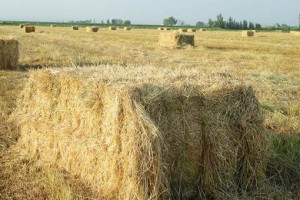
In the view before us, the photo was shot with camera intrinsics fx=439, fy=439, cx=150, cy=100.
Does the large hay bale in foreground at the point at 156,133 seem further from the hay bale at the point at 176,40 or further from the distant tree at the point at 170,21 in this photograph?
the distant tree at the point at 170,21

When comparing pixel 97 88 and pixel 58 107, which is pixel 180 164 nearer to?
pixel 97 88

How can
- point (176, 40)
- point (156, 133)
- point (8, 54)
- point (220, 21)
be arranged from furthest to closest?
point (220, 21), point (176, 40), point (8, 54), point (156, 133)

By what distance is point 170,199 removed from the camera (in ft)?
14.2

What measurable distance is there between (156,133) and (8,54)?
11.4 meters

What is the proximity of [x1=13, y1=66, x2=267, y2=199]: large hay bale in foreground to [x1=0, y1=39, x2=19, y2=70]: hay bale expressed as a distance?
9334 millimetres

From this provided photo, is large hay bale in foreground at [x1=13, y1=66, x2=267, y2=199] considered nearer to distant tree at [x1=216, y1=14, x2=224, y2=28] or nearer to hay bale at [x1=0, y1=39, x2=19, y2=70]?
hay bale at [x1=0, y1=39, x2=19, y2=70]

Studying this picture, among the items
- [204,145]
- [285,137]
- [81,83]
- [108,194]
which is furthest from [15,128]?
[285,137]

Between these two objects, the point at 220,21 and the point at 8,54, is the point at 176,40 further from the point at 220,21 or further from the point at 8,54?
the point at 220,21

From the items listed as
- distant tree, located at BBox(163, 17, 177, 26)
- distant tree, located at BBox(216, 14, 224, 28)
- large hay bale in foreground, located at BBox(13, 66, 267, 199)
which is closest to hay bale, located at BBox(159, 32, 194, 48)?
large hay bale in foreground, located at BBox(13, 66, 267, 199)

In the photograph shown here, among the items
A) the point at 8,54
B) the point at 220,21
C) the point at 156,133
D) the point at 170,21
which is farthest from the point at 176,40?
the point at 170,21

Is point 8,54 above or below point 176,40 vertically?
below

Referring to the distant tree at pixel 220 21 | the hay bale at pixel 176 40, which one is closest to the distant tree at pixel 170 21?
the distant tree at pixel 220 21

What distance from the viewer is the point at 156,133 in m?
4.08

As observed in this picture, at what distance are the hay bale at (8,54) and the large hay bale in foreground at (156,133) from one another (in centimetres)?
933
